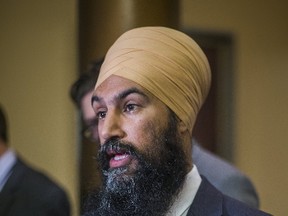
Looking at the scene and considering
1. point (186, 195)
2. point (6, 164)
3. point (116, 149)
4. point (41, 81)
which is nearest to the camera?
point (116, 149)

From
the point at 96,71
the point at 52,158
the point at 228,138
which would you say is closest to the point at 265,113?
the point at 228,138

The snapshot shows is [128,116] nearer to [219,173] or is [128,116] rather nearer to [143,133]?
[143,133]

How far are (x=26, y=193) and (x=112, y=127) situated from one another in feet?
3.17

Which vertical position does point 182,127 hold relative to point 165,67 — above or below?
below

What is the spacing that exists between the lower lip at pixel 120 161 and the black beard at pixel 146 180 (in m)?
0.01

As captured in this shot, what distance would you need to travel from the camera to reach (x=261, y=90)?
568cm

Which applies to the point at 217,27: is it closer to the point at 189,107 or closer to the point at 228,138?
the point at 228,138

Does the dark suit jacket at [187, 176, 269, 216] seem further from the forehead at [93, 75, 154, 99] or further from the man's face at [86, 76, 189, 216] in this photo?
the forehead at [93, 75, 154, 99]

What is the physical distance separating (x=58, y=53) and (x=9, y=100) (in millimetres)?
368

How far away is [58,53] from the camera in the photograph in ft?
15.7

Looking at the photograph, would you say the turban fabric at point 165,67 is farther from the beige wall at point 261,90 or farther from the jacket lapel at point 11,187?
the beige wall at point 261,90

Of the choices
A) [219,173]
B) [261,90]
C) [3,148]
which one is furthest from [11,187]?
[261,90]

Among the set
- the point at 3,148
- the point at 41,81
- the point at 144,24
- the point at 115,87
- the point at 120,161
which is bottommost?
the point at 41,81

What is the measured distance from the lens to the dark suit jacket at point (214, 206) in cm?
226
